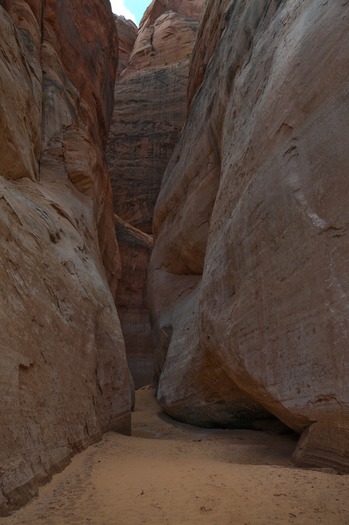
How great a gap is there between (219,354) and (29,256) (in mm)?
3867

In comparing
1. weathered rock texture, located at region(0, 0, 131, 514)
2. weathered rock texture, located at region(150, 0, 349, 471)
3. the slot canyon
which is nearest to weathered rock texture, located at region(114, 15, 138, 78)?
weathered rock texture, located at region(0, 0, 131, 514)

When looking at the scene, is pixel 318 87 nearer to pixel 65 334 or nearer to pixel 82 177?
pixel 65 334

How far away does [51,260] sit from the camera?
683cm

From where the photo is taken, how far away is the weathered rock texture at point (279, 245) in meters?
5.01

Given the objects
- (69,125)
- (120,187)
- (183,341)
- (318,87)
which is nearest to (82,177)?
(69,125)

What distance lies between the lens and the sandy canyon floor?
360 cm

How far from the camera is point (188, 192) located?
1360 centimetres

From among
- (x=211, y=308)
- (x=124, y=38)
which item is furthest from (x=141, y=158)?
(x=211, y=308)

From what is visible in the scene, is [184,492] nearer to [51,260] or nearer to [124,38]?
[51,260]

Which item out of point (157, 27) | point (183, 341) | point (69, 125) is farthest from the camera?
point (157, 27)

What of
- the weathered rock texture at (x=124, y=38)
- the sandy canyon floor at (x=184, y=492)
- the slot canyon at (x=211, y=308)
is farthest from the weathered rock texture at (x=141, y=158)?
the sandy canyon floor at (x=184, y=492)

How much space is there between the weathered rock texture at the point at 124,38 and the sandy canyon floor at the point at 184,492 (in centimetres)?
3794

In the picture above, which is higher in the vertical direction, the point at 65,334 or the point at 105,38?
the point at 105,38

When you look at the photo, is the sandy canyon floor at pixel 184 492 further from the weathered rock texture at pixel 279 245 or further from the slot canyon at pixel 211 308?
the weathered rock texture at pixel 279 245
